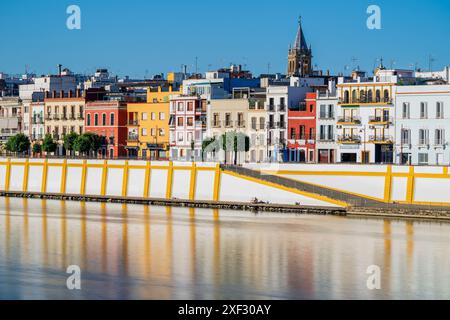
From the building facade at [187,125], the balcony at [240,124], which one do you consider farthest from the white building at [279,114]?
the building facade at [187,125]

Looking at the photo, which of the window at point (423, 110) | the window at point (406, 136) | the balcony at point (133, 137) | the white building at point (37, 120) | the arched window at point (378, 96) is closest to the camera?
the window at point (423, 110)

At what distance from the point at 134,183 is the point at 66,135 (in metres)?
15.4

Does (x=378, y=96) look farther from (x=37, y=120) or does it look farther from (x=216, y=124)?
(x=37, y=120)

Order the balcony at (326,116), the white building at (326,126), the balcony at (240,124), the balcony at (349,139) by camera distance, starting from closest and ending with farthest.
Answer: the balcony at (349,139) → the white building at (326,126) → the balcony at (326,116) → the balcony at (240,124)

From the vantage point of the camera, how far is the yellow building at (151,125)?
78.1 metres

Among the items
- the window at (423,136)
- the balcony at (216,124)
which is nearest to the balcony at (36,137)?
the balcony at (216,124)

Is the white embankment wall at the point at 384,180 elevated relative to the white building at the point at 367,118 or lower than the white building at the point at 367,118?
lower

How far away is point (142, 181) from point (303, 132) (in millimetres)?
9089

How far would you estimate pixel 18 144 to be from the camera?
276 ft

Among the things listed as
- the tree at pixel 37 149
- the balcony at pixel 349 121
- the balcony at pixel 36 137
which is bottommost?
the tree at pixel 37 149

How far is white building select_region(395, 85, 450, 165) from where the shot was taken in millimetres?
63500

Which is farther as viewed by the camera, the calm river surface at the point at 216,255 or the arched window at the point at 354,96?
the arched window at the point at 354,96

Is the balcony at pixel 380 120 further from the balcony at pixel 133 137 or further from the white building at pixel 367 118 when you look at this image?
the balcony at pixel 133 137

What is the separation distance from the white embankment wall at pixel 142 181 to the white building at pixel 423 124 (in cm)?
778
